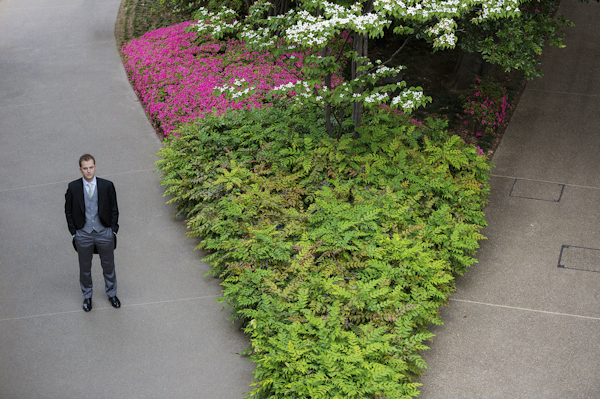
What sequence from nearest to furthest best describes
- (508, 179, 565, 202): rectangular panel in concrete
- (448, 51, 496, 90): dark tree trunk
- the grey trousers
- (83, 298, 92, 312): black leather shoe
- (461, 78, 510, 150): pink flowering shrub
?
the grey trousers, (83, 298, 92, 312): black leather shoe, (508, 179, 565, 202): rectangular panel in concrete, (461, 78, 510, 150): pink flowering shrub, (448, 51, 496, 90): dark tree trunk

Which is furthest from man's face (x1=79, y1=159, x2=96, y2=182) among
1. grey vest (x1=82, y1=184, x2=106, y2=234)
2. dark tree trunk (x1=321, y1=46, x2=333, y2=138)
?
dark tree trunk (x1=321, y1=46, x2=333, y2=138)

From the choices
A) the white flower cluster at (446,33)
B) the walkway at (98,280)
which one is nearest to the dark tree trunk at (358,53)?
the white flower cluster at (446,33)

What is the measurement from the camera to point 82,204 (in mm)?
5262

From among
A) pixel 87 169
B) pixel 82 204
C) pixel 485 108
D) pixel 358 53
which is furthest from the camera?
pixel 485 108

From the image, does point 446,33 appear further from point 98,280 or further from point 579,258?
point 98,280

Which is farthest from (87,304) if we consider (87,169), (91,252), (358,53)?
(358,53)

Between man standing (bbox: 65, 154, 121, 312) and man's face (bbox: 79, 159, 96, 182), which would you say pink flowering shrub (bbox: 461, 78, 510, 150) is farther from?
man's face (bbox: 79, 159, 96, 182)

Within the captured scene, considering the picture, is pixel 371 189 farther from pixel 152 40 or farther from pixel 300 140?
pixel 152 40

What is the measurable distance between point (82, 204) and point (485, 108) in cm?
694

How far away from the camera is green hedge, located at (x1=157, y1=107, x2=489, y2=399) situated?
16.1 ft

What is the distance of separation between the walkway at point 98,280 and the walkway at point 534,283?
2.38 m

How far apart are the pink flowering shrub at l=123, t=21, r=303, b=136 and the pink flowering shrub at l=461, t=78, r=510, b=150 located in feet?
10.8

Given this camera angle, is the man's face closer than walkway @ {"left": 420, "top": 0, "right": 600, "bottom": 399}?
Yes

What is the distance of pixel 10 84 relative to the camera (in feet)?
36.1
